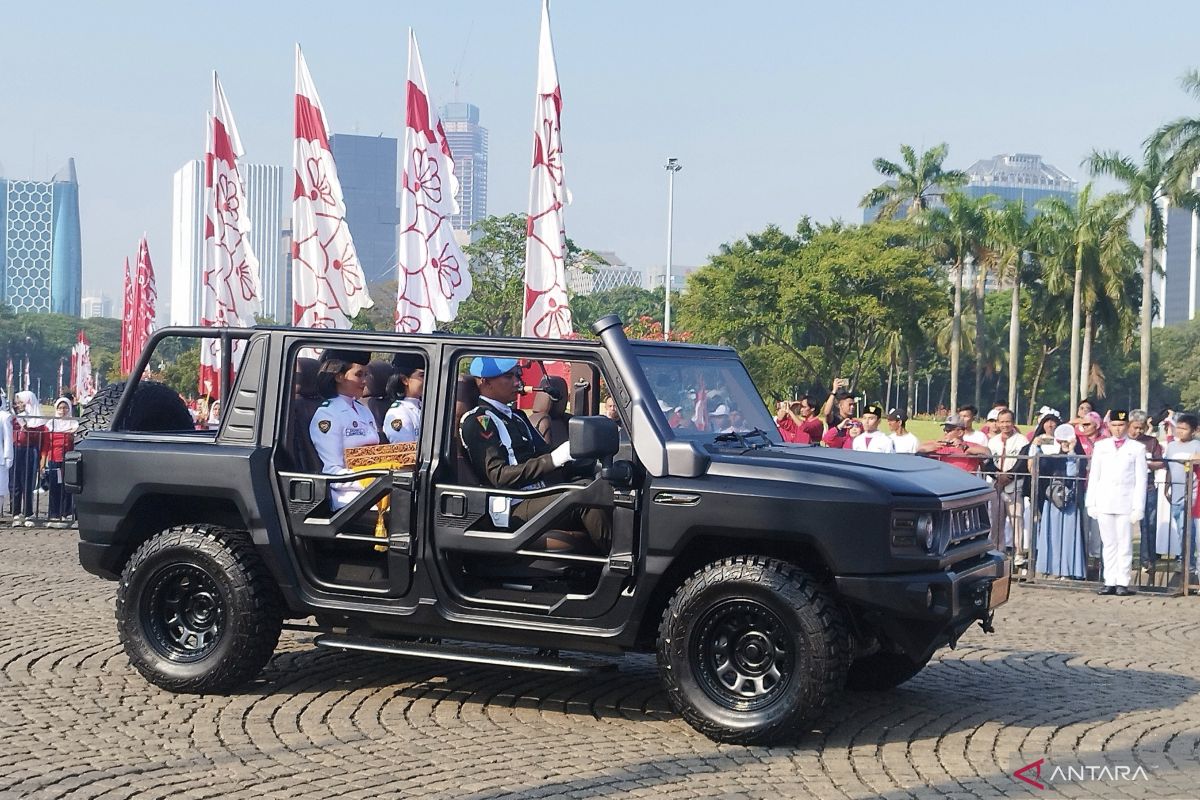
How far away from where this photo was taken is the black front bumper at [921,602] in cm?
683

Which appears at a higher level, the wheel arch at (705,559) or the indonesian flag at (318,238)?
the indonesian flag at (318,238)

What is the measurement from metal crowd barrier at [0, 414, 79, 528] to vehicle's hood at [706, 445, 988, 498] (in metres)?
13.6

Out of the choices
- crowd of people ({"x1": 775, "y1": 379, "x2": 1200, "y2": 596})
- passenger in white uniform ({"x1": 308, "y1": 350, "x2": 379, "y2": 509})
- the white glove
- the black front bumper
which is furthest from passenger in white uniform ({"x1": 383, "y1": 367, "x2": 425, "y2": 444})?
crowd of people ({"x1": 775, "y1": 379, "x2": 1200, "y2": 596})

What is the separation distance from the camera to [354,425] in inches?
316

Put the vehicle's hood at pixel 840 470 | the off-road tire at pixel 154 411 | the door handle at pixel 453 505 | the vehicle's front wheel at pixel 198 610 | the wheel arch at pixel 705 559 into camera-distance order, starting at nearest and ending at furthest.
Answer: the vehicle's hood at pixel 840 470, the wheel arch at pixel 705 559, the door handle at pixel 453 505, the vehicle's front wheel at pixel 198 610, the off-road tire at pixel 154 411

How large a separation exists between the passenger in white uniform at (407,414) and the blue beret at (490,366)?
1.32 ft

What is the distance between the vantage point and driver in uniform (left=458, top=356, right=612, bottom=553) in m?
7.35

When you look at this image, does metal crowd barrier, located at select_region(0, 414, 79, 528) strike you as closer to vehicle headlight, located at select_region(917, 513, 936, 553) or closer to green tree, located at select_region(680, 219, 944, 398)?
vehicle headlight, located at select_region(917, 513, 936, 553)

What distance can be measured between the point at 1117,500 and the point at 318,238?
13696 millimetres

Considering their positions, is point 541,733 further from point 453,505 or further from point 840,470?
point 840,470

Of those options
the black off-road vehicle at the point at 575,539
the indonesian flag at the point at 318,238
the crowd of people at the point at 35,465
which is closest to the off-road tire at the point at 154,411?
the black off-road vehicle at the point at 575,539

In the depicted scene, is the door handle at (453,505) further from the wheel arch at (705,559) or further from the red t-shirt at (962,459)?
the red t-shirt at (962,459)

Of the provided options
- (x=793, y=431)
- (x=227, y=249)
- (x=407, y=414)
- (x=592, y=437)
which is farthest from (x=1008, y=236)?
(x=592, y=437)

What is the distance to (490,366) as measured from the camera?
7.70 metres
